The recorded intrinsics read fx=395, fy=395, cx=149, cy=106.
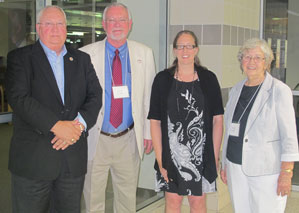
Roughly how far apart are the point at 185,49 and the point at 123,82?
566 mm

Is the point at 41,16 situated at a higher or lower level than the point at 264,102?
higher

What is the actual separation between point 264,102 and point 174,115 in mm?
597

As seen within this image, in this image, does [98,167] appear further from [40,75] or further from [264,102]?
[264,102]

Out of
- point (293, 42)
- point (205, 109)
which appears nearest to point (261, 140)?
point (205, 109)

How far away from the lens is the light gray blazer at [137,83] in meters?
2.91

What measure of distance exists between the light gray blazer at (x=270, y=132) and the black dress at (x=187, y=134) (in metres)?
0.35

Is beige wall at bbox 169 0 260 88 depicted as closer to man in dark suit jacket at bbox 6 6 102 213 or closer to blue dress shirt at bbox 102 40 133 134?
blue dress shirt at bbox 102 40 133 134

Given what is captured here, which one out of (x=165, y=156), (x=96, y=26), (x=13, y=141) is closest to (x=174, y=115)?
(x=165, y=156)

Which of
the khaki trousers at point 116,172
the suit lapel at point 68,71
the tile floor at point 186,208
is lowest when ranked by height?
the tile floor at point 186,208

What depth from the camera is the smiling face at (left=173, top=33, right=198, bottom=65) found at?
266cm

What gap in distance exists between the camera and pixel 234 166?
8.16 feet

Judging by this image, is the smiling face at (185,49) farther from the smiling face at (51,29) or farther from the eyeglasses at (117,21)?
the smiling face at (51,29)

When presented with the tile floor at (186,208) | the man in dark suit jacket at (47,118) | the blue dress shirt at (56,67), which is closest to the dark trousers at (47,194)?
the man in dark suit jacket at (47,118)

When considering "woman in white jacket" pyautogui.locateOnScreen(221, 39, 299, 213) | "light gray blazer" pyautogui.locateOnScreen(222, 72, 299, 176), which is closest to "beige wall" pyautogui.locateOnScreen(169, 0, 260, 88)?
"woman in white jacket" pyautogui.locateOnScreen(221, 39, 299, 213)
